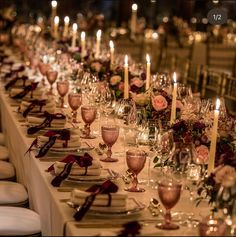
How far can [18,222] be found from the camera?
156 inches

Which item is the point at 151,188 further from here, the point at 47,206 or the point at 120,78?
the point at 120,78

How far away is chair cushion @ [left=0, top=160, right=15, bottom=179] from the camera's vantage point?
5.26m

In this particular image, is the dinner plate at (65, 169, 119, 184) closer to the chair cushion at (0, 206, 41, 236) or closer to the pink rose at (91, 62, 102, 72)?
the chair cushion at (0, 206, 41, 236)

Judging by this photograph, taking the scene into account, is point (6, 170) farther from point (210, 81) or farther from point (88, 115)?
point (210, 81)

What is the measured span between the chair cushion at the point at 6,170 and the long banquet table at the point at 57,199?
49mm

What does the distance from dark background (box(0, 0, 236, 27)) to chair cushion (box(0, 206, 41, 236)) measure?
36.1 feet

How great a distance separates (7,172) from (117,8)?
41.6 feet

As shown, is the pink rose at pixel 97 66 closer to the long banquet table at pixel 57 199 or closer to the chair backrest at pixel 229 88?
the chair backrest at pixel 229 88

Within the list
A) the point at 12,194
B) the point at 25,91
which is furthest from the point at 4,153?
the point at 12,194

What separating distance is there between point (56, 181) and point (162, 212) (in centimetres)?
55

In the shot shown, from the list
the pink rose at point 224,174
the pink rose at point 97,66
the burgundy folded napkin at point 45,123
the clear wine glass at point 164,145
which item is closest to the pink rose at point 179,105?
the clear wine glass at point 164,145

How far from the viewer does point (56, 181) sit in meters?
3.50

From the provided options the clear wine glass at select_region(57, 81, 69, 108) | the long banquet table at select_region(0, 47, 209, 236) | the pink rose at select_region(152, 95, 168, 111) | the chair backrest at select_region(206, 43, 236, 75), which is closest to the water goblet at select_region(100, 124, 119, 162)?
the long banquet table at select_region(0, 47, 209, 236)

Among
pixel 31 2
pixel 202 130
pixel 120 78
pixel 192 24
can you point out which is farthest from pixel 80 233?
pixel 31 2
